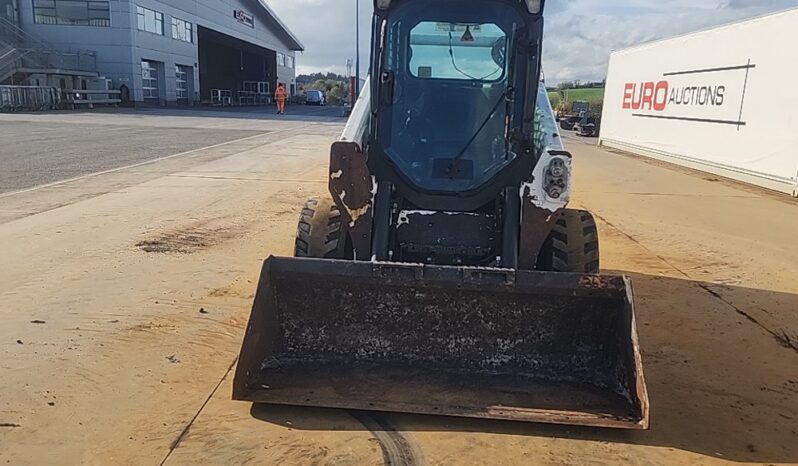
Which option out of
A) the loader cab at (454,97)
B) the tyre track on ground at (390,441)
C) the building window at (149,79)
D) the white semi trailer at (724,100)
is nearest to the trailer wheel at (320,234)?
the loader cab at (454,97)

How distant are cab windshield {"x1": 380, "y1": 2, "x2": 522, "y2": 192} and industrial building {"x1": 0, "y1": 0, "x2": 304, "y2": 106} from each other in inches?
1499

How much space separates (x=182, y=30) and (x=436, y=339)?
5259 centimetres

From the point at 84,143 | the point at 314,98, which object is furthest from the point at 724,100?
the point at 314,98

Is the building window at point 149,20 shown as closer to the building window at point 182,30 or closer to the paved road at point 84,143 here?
the building window at point 182,30

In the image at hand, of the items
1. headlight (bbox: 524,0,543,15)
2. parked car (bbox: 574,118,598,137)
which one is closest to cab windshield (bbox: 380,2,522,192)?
headlight (bbox: 524,0,543,15)

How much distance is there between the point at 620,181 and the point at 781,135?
3.30 m

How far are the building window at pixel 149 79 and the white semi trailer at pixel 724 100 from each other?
34.0 metres

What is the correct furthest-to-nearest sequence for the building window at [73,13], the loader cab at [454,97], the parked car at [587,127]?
1. the building window at [73,13]
2. the parked car at [587,127]
3. the loader cab at [454,97]

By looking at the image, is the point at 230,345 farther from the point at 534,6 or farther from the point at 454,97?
the point at 534,6

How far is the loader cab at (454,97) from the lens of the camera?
5.04 metres

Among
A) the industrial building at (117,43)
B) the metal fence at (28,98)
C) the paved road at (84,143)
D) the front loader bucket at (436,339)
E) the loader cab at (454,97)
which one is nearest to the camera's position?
the front loader bucket at (436,339)

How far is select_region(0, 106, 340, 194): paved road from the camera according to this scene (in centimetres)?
1305

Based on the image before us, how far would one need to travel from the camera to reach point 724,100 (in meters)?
16.2

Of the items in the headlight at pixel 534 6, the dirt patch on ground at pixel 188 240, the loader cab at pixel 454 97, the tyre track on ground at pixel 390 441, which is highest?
the headlight at pixel 534 6
